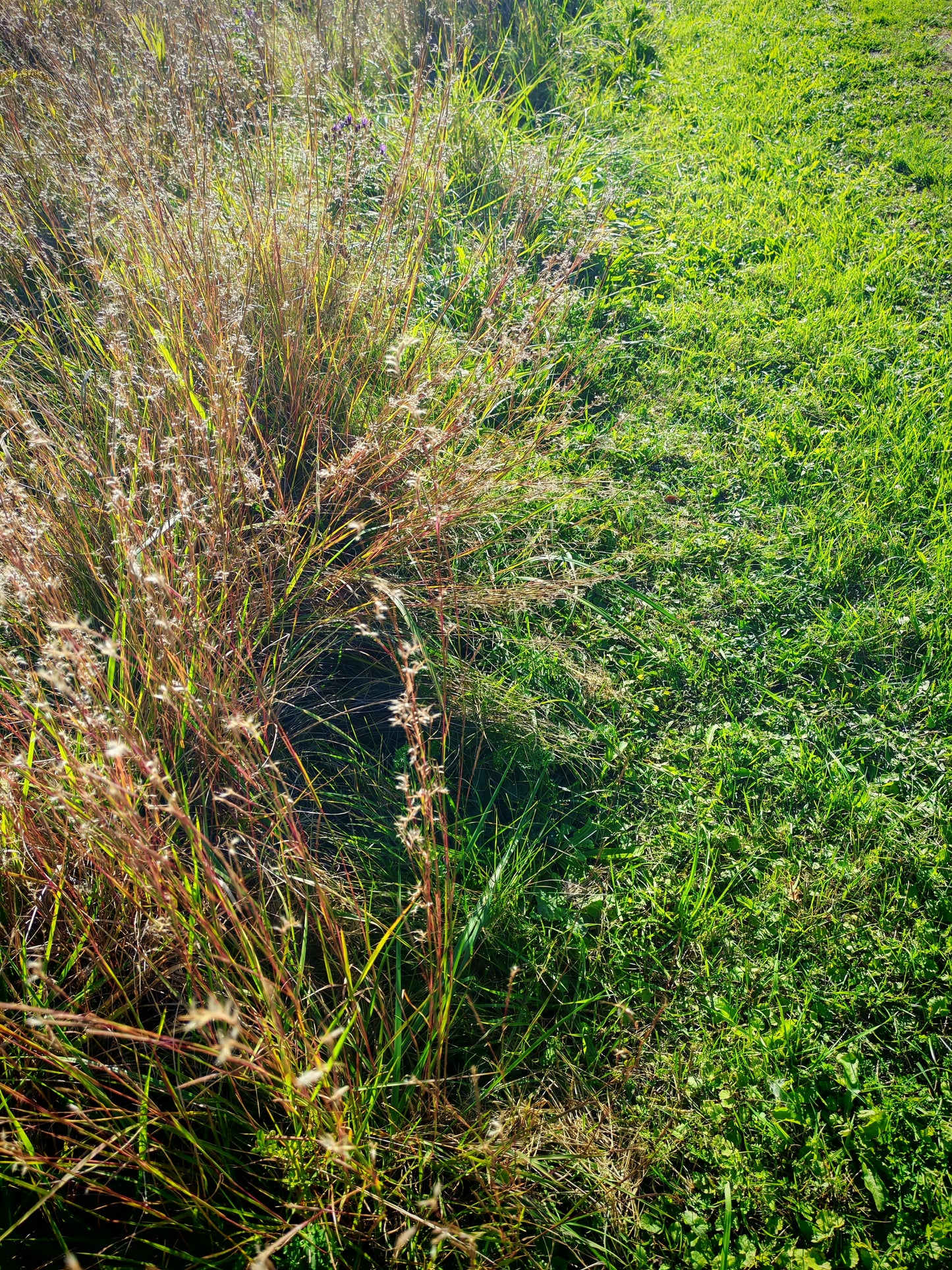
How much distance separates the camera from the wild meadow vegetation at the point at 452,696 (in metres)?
1.39

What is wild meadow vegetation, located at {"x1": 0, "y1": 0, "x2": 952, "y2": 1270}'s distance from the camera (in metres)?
1.39

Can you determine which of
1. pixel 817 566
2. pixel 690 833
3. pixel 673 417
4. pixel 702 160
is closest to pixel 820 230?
pixel 702 160

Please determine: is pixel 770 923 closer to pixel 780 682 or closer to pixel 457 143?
pixel 780 682

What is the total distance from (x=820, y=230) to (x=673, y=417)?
1791 millimetres

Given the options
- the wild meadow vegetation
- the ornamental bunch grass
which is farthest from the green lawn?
the ornamental bunch grass

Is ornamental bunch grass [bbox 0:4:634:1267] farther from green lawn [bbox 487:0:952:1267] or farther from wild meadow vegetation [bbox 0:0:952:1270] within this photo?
green lawn [bbox 487:0:952:1267]

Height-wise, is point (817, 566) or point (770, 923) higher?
point (817, 566)

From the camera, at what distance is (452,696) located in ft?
7.49

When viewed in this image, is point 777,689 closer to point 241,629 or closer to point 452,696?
point 452,696

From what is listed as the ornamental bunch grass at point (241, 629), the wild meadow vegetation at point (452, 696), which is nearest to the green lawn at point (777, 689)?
the wild meadow vegetation at point (452, 696)

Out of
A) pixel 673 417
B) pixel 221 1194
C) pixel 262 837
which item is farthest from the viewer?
pixel 673 417

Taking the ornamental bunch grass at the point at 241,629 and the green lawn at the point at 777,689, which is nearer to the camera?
the ornamental bunch grass at the point at 241,629

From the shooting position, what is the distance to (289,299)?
110 inches

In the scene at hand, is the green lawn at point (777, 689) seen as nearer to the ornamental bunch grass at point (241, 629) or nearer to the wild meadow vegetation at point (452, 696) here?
the wild meadow vegetation at point (452, 696)
